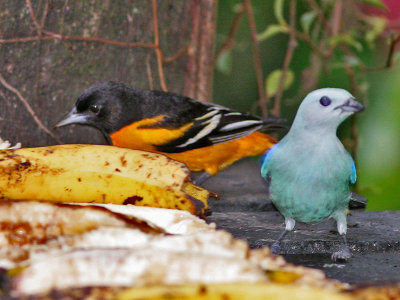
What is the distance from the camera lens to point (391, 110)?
3.43 m

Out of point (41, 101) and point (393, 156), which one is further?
point (393, 156)

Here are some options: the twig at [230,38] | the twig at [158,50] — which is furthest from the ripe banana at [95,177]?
the twig at [230,38]

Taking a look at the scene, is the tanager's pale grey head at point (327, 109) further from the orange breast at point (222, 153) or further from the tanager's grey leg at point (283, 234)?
the orange breast at point (222, 153)

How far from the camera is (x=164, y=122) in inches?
111

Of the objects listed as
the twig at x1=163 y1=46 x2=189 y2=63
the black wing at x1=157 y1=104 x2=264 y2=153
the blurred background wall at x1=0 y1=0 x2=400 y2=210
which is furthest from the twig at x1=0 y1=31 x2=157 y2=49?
the black wing at x1=157 y1=104 x2=264 y2=153

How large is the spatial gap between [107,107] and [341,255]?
144 centimetres

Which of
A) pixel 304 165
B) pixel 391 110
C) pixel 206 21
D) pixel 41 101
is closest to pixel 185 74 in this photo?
pixel 206 21

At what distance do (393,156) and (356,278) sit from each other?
1944mm

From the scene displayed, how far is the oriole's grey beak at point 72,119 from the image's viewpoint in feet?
8.64

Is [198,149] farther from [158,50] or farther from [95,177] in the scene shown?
[95,177]

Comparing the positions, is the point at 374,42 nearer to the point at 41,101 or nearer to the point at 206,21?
the point at 206,21

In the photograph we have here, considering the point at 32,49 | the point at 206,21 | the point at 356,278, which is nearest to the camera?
the point at 356,278

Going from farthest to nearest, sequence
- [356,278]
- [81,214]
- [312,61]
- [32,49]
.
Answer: [312,61]
[32,49]
[356,278]
[81,214]

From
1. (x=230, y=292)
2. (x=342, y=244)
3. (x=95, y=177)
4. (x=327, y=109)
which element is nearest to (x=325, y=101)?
(x=327, y=109)
